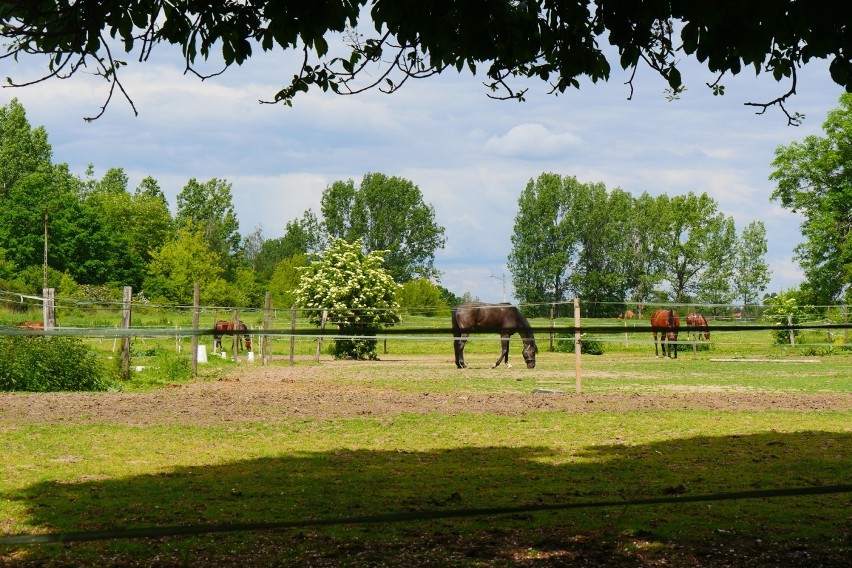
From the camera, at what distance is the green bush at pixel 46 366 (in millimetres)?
15602

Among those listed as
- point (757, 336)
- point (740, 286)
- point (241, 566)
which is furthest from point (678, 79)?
point (740, 286)

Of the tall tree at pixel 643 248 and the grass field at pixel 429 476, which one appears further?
the tall tree at pixel 643 248

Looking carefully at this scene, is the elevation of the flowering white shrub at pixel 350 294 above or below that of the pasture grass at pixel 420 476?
above

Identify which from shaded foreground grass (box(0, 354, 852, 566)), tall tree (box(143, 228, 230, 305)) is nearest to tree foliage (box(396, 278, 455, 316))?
A: tall tree (box(143, 228, 230, 305))

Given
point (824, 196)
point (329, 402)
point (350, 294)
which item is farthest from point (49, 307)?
point (824, 196)

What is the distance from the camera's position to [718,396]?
1552 cm

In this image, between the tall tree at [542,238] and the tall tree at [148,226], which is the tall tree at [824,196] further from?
the tall tree at [148,226]

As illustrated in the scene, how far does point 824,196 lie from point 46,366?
3901cm

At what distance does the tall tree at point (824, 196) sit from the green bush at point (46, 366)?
119 feet

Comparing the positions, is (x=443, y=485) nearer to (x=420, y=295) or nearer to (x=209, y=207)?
(x=420, y=295)

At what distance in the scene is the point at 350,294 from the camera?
3234 cm

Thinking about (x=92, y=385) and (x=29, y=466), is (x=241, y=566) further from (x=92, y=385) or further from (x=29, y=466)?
(x=92, y=385)

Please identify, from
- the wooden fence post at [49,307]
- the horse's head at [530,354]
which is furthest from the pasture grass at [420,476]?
the horse's head at [530,354]

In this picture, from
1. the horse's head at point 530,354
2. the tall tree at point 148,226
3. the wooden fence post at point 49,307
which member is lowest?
the horse's head at point 530,354
